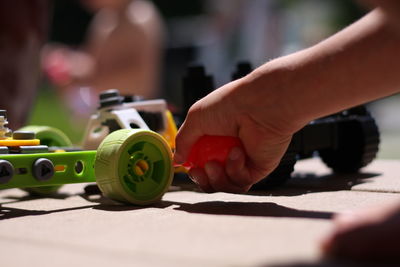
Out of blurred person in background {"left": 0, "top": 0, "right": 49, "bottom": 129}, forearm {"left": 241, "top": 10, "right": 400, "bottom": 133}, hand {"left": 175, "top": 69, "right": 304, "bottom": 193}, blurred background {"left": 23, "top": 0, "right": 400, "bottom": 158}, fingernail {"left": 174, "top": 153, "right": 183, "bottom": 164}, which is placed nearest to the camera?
forearm {"left": 241, "top": 10, "right": 400, "bottom": 133}

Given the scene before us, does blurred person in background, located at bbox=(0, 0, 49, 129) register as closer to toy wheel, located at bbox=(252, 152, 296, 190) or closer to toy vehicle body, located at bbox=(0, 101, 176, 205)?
toy vehicle body, located at bbox=(0, 101, 176, 205)

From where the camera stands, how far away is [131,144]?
109 centimetres

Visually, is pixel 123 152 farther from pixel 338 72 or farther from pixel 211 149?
pixel 338 72

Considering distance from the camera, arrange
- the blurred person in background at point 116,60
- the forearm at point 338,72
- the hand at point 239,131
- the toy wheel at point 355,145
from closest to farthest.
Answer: the forearm at point 338,72 < the hand at point 239,131 < the toy wheel at point 355,145 < the blurred person in background at point 116,60

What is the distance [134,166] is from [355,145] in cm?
65

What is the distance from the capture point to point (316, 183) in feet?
4.58

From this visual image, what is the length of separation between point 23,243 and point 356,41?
0.56 m

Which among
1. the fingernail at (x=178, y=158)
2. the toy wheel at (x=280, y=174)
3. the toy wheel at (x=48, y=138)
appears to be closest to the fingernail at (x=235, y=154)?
the fingernail at (x=178, y=158)

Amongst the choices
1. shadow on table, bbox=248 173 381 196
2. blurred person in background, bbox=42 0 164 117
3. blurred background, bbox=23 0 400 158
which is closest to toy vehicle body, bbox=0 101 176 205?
shadow on table, bbox=248 173 381 196

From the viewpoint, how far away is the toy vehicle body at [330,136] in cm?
133

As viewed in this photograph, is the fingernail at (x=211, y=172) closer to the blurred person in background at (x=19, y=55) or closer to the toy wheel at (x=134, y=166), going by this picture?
the toy wheel at (x=134, y=166)

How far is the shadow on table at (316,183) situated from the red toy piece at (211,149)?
0.63 feet

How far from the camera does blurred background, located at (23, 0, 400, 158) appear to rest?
4289 mm

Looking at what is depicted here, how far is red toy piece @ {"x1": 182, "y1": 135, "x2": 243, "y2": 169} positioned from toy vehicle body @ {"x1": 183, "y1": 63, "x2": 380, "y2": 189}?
9.1 inches
